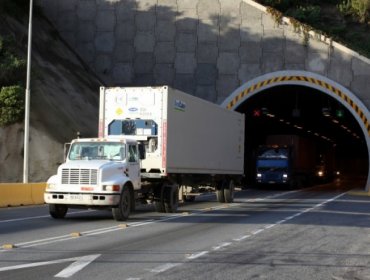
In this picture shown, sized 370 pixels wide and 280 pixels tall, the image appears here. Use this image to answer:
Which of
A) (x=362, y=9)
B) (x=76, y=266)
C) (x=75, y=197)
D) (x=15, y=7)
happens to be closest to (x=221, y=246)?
(x=76, y=266)

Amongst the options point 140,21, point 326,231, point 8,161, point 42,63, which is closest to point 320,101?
point 140,21

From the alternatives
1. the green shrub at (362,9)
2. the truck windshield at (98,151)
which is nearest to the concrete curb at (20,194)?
the truck windshield at (98,151)

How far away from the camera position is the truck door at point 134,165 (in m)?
18.6

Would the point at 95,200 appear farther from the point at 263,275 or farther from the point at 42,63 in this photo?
the point at 42,63

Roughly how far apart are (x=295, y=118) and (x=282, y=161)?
11784 millimetres

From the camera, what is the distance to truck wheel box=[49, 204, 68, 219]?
18.2 metres

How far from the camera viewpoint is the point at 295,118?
5488 cm

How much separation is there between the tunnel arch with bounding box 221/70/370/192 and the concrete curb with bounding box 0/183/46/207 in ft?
51.0

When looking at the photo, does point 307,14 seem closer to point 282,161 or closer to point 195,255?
point 282,161

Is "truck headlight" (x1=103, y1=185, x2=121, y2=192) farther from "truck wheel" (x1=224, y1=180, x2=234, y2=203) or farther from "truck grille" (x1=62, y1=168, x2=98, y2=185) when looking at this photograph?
"truck wheel" (x1=224, y1=180, x2=234, y2=203)

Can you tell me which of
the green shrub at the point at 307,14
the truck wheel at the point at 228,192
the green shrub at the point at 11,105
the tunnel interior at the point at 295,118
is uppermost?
the green shrub at the point at 307,14

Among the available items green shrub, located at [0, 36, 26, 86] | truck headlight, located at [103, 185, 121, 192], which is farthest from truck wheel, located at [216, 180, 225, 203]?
green shrub, located at [0, 36, 26, 86]

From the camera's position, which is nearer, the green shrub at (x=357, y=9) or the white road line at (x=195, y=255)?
the white road line at (x=195, y=255)

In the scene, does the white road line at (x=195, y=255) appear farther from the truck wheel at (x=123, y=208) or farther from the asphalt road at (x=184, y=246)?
the truck wheel at (x=123, y=208)
